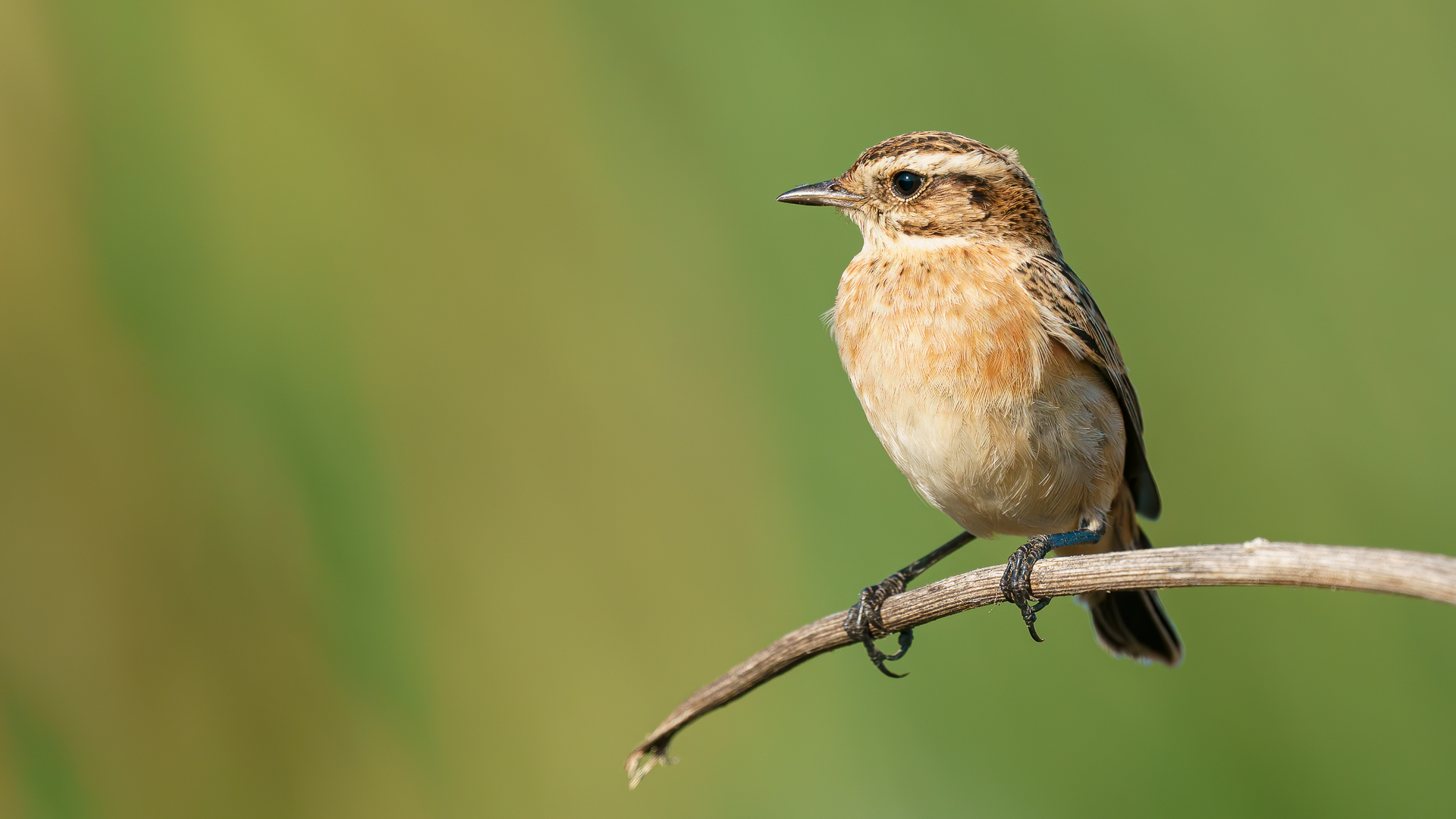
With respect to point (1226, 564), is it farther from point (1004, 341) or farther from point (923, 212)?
point (923, 212)

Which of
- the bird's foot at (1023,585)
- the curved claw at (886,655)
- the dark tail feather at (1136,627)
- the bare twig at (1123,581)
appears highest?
the bare twig at (1123,581)

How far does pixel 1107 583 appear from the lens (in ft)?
8.25

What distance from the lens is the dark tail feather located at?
4613 millimetres

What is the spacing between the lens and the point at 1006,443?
3.65 meters

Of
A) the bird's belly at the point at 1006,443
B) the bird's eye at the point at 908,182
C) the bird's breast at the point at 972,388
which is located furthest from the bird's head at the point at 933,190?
the bird's belly at the point at 1006,443

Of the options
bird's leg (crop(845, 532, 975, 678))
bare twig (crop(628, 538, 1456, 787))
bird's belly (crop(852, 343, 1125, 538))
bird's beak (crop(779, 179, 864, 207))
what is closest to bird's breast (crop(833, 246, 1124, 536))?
bird's belly (crop(852, 343, 1125, 538))

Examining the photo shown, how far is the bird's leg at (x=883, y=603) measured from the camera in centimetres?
392

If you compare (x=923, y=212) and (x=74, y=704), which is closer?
(x=923, y=212)

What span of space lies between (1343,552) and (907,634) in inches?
98.9

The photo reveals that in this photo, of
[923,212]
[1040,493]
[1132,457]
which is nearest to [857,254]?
[923,212]

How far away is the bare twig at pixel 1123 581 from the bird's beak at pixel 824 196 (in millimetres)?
1481

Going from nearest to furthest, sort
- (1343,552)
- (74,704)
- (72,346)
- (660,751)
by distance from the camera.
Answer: (1343,552)
(660,751)
(74,704)
(72,346)

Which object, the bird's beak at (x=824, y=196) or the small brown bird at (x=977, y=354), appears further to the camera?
the bird's beak at (x=824, y=196)

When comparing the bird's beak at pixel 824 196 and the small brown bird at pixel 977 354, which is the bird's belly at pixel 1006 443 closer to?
the small brown bird at pixel 977 354
